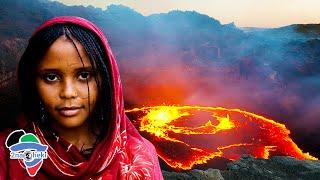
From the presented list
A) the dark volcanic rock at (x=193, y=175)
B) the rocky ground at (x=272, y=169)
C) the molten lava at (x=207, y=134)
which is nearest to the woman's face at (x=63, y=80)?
the dark volcanic rock at (x=193, y=175)

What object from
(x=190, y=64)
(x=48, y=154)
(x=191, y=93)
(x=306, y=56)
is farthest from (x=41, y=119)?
(x=306, y=56)

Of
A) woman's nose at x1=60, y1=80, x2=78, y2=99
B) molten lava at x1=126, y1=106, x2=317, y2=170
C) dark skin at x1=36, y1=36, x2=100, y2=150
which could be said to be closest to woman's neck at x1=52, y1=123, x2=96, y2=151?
dark skin at x1=36, y1=36, x2=100, y2=150

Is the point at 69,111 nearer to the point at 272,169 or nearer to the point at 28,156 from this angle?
the point at 28,156

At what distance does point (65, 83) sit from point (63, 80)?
0.8 inches

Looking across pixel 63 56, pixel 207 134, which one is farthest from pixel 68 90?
pixel 207 134

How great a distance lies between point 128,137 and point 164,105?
449 inches

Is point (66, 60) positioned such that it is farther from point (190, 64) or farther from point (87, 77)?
point (190, 64)

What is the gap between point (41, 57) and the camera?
1.69 meters

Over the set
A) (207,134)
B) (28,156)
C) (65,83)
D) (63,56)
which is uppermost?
(63,56)

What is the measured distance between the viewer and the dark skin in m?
1.67

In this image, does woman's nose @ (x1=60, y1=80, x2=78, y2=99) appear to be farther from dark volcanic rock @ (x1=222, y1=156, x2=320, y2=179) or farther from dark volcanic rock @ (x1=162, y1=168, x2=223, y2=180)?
dark volcanic rock @ (x1=222, y1=156, x2=320, y2=179)

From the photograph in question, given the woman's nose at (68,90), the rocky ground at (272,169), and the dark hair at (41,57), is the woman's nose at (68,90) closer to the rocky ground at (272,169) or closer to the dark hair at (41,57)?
the dark hair at (41,57)

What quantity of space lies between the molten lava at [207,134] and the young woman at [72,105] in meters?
7.50

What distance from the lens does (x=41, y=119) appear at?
1.82 meters
